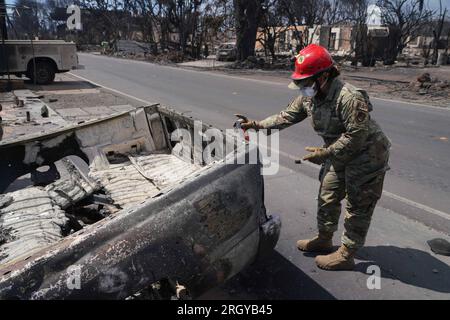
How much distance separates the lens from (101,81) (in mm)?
18922

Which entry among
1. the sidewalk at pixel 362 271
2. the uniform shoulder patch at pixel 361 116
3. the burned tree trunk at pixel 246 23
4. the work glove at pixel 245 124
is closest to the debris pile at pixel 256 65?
the burned tree trunk at pixel 246 23

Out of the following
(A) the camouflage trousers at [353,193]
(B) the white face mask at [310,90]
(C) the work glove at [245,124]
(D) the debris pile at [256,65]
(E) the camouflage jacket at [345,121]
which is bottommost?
(D) the debris pile at [256,65]

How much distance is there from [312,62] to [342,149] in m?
0.65

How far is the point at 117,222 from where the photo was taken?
2.22 metres

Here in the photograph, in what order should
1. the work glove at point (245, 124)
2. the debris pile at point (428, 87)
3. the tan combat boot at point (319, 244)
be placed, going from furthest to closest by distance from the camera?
the debris pile at point (428, 87) → the work glove at point (245, 124) → the tan combat boot at point (319, 244)

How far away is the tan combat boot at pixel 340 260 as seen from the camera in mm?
3381

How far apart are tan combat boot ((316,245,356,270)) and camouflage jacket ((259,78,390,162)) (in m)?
0.75

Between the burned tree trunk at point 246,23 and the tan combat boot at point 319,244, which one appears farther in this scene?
the burned tree trunk at point 246,23

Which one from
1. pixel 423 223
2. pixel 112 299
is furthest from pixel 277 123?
pixel 112 299

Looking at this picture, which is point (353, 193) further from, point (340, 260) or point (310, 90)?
point (310, 90)

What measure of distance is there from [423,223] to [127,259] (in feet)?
10.5

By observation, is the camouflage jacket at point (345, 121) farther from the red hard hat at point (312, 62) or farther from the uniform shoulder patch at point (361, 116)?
the red hard hat at point (312, 62)

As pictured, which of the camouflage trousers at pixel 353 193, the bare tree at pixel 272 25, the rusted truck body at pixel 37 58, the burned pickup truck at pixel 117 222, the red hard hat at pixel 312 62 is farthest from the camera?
the bare tree at pixel 272 25
